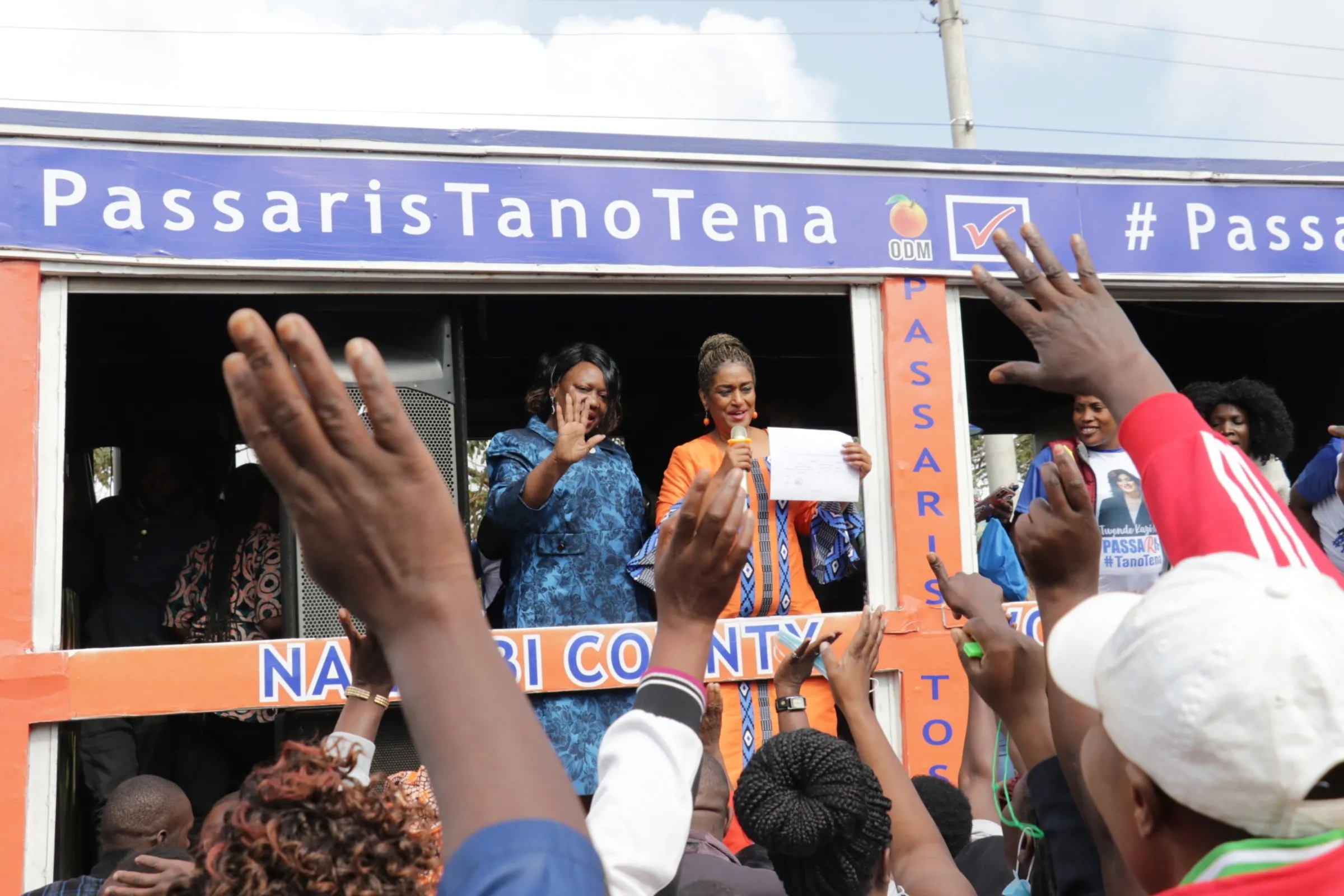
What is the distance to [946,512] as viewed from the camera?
5.07m

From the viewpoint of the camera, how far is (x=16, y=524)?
4191 millimetres

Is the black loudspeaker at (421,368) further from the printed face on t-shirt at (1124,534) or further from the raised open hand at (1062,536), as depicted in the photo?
the raised open hand at (1062,536)

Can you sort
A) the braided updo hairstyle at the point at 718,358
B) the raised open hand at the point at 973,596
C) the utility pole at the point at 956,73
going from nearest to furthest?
1. the raised open hand at the point at 973,596
2. the braided updo hairstyle at the point at 718,358
3. the utility pole at the point at 956,73

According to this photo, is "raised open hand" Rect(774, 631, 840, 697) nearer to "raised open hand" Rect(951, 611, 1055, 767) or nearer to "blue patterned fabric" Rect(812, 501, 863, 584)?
"raised open hand" Rect(951, 611, 1055, 767)

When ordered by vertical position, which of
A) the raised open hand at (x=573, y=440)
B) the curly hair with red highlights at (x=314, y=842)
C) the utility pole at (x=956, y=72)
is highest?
the utility pole at (x=956, y=72)

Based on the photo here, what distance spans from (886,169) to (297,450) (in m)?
4.46

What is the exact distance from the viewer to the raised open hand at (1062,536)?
200 cm

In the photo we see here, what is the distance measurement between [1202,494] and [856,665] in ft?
4.11

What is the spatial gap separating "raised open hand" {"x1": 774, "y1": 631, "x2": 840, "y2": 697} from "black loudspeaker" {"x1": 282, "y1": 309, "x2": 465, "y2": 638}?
2.04m

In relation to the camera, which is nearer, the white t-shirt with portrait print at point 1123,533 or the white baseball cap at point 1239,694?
the white baseball cap at point 1239,694

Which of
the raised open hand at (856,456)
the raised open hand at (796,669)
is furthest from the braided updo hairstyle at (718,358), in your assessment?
the raised open hand at (796,669)

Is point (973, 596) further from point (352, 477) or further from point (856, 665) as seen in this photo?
point (352, 477)

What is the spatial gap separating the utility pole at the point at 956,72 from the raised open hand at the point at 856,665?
11.9 meters

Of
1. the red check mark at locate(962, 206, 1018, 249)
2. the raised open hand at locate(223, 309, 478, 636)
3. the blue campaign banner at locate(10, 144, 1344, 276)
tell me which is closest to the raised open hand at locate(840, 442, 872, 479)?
the blue campaign banner at locate(10, 144, 1344, 276)
